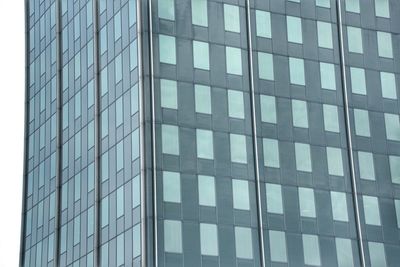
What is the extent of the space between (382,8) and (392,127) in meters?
8.01

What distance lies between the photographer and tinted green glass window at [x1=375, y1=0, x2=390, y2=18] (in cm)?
7294

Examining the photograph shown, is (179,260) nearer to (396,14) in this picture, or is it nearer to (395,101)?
(395,101)

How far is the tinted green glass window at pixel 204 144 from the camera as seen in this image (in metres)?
64.4

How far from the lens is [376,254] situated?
67.0 meters

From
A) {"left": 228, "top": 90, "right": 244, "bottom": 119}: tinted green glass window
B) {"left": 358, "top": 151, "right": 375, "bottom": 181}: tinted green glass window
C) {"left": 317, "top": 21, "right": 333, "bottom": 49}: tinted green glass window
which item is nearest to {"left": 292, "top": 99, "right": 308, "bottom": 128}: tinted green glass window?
{"left": 228, "top": 90, "right": 244, "bottom": 119}: tinted green glass window

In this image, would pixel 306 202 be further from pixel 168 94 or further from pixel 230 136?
pixel 168 94

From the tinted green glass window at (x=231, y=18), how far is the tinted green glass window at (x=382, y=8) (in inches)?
394

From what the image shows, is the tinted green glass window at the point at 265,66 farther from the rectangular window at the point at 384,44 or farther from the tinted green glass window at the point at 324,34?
the rectangular window at the point at 384,44

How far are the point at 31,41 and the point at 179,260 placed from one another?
→ 28.1 meters

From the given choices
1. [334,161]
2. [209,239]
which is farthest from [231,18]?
[209,239]

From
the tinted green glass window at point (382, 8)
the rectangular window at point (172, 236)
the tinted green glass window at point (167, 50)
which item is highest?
the tinted green glass window at point (382, 8)

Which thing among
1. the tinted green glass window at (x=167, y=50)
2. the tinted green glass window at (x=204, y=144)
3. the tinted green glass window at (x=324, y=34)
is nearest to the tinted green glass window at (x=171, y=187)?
the tinted green glass window at (x=204, y=144)

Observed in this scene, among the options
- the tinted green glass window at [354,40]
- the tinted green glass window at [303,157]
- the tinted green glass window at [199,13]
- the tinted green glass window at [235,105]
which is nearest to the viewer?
the tinted green glass window at [235,105]

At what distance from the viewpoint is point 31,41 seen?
8362cm
